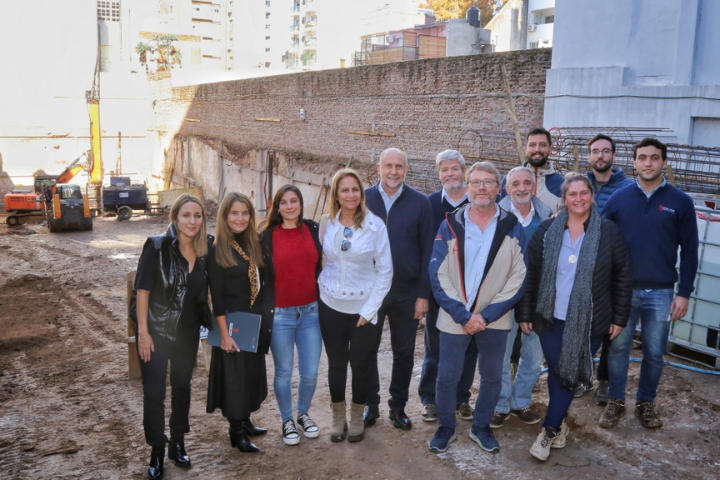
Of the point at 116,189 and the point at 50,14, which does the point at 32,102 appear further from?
the point at 116,189

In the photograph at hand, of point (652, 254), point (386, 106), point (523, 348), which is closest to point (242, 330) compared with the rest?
point (523, 348)

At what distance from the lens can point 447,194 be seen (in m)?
4.59

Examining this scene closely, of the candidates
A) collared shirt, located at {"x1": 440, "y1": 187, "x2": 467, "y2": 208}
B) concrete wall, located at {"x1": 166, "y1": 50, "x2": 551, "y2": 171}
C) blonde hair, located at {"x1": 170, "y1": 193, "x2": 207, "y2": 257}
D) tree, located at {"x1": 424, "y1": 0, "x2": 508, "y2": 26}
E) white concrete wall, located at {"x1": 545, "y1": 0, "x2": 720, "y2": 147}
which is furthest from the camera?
tree, located at {"x1": 424, "y1": 0, "x2": 508, "y2": 26}

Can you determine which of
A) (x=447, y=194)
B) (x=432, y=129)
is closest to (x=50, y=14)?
(x=432, y=129)

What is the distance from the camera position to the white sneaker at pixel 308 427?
423cm

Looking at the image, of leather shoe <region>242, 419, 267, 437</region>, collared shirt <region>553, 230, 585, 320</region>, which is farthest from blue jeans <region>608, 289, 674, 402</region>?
leather shoe <region>242, 419, 267, 437</region>

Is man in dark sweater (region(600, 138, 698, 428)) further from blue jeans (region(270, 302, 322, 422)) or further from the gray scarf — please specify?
blue jeans (region(270, 302, 322, 422))

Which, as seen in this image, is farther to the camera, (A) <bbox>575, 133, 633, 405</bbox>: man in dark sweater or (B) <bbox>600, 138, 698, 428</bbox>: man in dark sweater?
(A) <bbox>575, 133, 633, 405</bbox>: man in dark sweater

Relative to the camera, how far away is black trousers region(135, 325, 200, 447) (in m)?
3.77

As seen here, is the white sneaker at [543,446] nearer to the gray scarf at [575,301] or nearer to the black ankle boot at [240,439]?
the gray scarf at [575,301]

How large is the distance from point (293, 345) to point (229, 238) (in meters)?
0.83

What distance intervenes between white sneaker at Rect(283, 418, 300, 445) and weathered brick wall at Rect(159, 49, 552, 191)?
27.2 feet

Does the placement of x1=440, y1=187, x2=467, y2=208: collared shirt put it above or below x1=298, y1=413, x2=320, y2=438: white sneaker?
above

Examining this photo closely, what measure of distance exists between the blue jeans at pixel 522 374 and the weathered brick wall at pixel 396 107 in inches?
294
